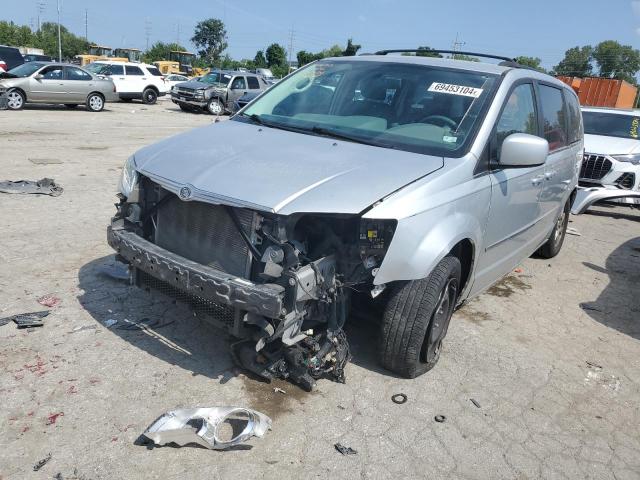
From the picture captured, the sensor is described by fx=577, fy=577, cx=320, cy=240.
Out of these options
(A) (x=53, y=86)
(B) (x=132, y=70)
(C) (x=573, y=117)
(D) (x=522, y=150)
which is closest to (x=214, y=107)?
(B) (x=132, y=70)

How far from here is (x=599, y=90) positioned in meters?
27.6

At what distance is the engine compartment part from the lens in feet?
9.57

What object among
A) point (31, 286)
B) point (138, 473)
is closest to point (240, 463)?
point (138, 473)

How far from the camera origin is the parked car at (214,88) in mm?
24016

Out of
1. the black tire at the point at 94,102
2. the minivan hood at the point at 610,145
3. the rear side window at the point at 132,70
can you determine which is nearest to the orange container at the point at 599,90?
the minivan hood at the point at 610,145

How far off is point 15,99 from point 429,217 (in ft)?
62.7

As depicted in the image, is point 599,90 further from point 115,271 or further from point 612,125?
point 115,271

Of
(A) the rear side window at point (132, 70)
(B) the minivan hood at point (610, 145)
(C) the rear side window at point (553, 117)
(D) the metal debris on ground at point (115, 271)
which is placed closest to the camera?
(D) the metal debris on ground at point (115, 271)

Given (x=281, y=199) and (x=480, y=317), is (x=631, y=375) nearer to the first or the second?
(x=480, y=317)

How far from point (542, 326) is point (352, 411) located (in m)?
2.38

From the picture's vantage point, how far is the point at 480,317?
199 inches

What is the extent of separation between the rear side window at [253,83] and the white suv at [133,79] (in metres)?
4.94

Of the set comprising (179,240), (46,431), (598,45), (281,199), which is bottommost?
(46,431)

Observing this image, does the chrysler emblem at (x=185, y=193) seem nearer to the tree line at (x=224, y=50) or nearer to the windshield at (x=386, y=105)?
the windshield at (x=386, y=105)
